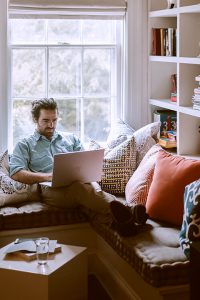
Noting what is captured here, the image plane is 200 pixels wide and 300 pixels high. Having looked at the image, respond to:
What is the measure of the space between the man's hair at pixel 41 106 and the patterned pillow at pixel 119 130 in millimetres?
535

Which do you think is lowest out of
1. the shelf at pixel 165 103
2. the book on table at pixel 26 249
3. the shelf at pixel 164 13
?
the book on table at pixel 26 249

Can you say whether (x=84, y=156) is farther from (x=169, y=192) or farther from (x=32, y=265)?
(x=32, y=265)

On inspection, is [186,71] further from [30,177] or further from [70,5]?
[30,177]

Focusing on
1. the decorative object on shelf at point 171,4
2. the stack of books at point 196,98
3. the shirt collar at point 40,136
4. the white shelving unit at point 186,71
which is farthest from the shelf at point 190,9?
the shirt collar at point 40,136

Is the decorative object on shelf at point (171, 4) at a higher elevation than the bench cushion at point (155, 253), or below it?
higher

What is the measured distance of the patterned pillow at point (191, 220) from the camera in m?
2.91

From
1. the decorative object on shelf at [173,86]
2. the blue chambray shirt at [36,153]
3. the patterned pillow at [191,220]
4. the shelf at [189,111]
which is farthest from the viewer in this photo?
the decorative object on shelf at [173,86]

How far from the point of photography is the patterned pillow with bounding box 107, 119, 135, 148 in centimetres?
443

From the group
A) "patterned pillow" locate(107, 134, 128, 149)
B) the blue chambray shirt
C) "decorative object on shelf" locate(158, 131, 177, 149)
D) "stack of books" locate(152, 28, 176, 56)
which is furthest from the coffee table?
"stack of books" locate(152, 28, 176, 56)

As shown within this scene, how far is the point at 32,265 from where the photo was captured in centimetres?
303

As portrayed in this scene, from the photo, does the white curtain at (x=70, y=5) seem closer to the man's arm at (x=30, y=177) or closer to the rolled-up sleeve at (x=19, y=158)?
the rolled-up sleeve at (x=19, y=158)

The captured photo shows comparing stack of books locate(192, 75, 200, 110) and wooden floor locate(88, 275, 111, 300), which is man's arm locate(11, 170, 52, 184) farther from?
stack of books locate(192, 75, 200, 110)

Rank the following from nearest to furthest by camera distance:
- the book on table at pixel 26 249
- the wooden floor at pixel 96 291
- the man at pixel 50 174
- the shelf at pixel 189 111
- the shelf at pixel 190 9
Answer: the book on table at pixel 26 249 < the man at pixel 50 174 < the wooden floor at pixel 96 291 < the shelf at pixel 190 9 < the shelf at pixel 189 111

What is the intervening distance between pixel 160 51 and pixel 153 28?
204 mm
